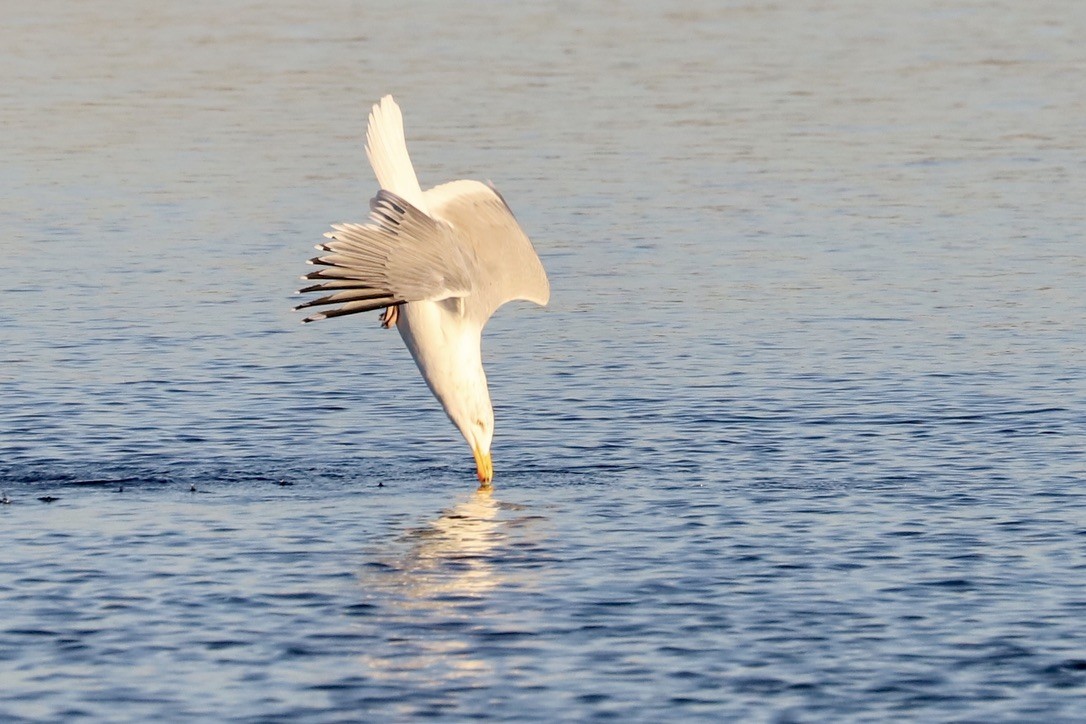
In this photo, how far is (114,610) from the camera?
13.3 m

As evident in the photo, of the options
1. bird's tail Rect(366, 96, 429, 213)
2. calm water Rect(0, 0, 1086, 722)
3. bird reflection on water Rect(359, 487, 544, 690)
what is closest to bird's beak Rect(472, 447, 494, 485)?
bird reflection on water Rect(359, 487, 544, 690)

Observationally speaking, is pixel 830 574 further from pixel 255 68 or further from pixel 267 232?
pixel 255 68

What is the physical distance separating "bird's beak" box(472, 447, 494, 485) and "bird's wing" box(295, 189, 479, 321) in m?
1.84

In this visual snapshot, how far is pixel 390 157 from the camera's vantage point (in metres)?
15.5

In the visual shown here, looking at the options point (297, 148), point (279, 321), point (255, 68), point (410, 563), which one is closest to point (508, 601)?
point (410, 563)

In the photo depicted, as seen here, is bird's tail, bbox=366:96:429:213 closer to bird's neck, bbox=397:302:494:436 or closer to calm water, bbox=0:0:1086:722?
bird's neck, bbox=397:302:494:436

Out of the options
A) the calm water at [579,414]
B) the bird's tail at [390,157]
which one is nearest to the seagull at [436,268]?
the bird's tail at [390,157]

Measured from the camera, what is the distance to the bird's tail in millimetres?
15492

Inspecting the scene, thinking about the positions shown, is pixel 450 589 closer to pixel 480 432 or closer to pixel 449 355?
pixel 449 355

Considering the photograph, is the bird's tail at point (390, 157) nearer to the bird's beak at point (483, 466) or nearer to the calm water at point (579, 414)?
the bird's beak at point (483, 466)

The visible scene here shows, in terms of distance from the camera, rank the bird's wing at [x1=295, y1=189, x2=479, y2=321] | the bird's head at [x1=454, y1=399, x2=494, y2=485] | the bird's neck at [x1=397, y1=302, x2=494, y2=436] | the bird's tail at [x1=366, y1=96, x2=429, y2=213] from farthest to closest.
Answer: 1. the bird's head at [x1=454, y1=399, x2=494, y2=485]
2. the bird's neck at [x1=397, y1=302, x2=494, y2=436]
3. the bird's tail at [x1=366, y1=96, x2=429, y2=213]
4. the bird's wing at [x1=295, y1=189, x2=479, y2=321]

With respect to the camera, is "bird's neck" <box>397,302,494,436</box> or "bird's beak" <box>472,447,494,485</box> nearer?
"bird's neck" <box>397,302,494,436</box>

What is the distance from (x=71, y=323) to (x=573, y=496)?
9005 mm

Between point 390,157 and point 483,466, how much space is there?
2.62 metres
